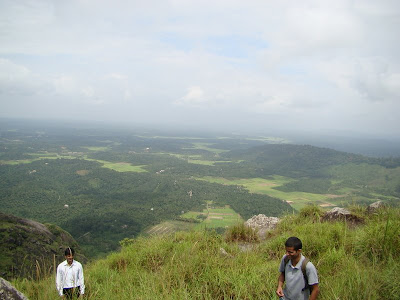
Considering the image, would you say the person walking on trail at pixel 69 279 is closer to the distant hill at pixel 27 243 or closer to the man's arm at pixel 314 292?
the man's arm at pixel 314 292

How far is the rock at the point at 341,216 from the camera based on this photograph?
6941 mm

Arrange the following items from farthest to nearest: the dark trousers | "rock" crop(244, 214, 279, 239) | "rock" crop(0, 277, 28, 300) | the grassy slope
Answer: "rock" crop(244, 214, 279, 239) → the dark trousers → the grassy slope → "rock" crop(0, 277, 28, 300)

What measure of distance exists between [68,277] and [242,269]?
9.78ft

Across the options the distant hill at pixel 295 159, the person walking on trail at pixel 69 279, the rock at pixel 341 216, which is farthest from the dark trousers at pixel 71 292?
the distant hill at pixel 295 159

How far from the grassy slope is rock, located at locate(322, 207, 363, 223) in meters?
1.19

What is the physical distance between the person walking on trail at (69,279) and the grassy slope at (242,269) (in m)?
0.17

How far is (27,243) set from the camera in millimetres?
18578

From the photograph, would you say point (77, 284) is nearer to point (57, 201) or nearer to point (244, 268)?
point (244, 268)

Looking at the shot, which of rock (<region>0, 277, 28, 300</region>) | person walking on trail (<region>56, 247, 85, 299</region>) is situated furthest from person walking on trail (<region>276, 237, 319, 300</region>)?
person walking on trail (<region>56, 247, 85, 299</region>)

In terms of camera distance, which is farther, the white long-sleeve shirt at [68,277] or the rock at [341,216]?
the rock at [341,216]

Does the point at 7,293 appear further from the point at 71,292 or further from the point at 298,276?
the point at 298,276

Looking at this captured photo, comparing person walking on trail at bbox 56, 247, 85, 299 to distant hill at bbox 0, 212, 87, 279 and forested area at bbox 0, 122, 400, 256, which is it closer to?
distant hill at bbox 0, 212, 87, 279

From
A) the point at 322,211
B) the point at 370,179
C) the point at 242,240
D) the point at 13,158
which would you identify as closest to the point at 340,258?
the point at 242,240

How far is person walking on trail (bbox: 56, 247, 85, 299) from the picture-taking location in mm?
3785
